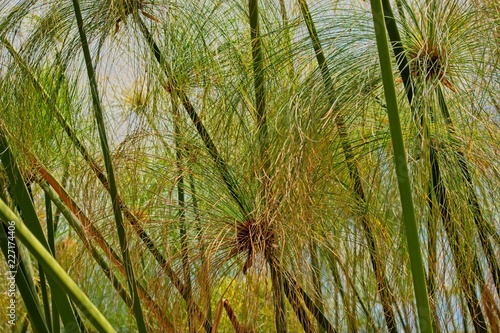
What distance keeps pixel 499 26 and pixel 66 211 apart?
3.35ft

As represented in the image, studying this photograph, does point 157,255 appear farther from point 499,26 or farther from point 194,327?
point 499,26

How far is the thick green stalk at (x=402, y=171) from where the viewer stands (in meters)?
0.95

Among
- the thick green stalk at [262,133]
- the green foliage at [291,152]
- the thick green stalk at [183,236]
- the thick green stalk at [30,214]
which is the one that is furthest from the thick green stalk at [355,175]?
the thick green stalk at [30,214]

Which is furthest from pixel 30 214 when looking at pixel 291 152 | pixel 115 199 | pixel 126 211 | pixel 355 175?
pixel 355 175

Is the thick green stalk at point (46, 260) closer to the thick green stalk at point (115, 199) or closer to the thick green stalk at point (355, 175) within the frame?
the thick green stalk at point (115, 199)

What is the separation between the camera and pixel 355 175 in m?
1.63

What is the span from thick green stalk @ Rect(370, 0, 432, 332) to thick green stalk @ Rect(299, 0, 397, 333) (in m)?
0.41

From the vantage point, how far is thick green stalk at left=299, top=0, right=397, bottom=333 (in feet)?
4.75

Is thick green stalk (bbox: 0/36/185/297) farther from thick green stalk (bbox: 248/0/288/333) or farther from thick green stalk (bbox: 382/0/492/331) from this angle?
thick green stalk (bbox: 382/0/492/331)

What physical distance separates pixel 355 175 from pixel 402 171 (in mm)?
680

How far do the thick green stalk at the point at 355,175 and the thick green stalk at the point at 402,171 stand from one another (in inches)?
16.3

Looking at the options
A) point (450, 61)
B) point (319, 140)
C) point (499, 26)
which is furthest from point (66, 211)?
point (499, 26)

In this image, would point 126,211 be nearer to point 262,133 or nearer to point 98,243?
point 98,243

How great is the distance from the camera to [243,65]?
65.2 inches
